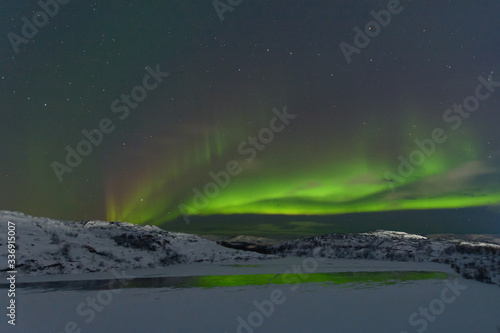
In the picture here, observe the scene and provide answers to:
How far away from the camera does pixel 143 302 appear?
11.9 meters

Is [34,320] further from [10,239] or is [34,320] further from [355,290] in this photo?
[10,239]

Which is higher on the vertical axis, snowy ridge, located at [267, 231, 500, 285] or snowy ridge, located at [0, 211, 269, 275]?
snowy ridge, located at [0, 211, 269, 275]

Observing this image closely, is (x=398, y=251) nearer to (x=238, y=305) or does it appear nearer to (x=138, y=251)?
(x=138, y=251)

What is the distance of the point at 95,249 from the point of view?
87.1 feet

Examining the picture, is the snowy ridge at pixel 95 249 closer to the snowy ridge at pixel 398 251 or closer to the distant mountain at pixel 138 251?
the distant mountain at pixel 138 251

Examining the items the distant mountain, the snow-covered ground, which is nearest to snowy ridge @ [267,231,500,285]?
the distant mountain

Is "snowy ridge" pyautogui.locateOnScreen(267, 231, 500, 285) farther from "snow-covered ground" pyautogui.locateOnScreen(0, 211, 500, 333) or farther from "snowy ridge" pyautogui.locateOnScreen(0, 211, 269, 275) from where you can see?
"snow-covered ground" pyautogui.locateOnScreen(0, 211, 500, 333)

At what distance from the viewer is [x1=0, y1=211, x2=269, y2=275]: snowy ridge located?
71.6 feet

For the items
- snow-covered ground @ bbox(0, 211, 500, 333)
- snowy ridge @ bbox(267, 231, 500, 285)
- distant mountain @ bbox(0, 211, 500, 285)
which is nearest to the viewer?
snow-covered ground @ bbox(0, 211, 500, 333)

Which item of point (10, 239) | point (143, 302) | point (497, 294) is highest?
point (10, 239)

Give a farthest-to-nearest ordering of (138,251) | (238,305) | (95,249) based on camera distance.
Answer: (138,251) → (95,249) → (238,305)

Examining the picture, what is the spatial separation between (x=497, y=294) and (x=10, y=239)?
26010mm

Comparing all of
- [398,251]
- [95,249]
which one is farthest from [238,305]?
[398,251]

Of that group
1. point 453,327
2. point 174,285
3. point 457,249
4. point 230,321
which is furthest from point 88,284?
point 457,249
